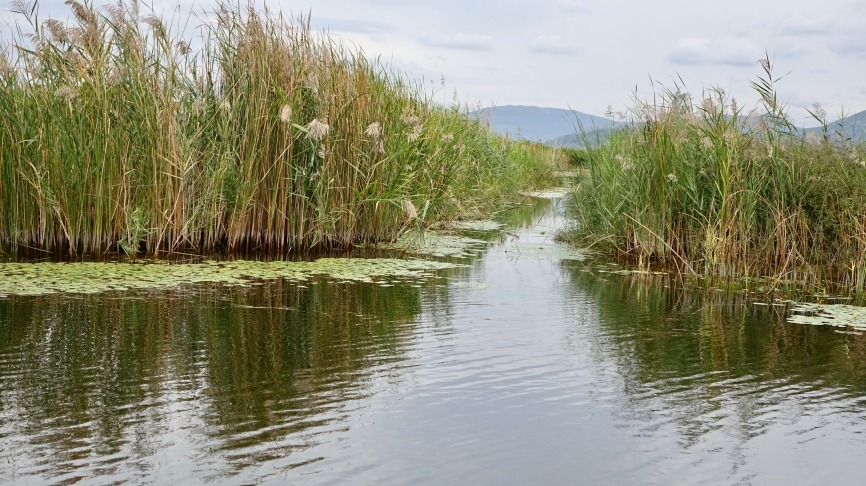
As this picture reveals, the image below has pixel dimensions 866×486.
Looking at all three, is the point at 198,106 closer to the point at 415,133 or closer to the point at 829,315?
the point at 415,133

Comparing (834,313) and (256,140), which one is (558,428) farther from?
(256,140)

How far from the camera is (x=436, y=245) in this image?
8.71 m

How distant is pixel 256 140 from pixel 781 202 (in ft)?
14.3

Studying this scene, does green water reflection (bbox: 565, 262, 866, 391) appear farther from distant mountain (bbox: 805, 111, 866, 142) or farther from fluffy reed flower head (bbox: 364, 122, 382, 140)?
fluffy reed flower head (bbox: 364, 122, 382, 140)

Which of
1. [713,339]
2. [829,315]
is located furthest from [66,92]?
[829,315]

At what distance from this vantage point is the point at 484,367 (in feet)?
13.5

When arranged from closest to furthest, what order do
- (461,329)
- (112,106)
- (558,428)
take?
(558,428) → (461,329) → (112,106)

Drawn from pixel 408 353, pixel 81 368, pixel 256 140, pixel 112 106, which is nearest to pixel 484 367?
pixel 408 353

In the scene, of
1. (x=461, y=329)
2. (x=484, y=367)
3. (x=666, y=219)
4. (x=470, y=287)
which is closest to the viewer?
(x=484, y=367)

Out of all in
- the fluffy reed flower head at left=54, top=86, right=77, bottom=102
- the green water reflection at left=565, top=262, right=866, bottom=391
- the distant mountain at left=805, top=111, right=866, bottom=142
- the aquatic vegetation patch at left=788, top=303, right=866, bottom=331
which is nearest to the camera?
the green water reflection at left=565, top=262, right=866, bottom=391

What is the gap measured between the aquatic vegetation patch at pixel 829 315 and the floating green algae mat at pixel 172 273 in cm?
273

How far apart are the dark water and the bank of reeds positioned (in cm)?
135

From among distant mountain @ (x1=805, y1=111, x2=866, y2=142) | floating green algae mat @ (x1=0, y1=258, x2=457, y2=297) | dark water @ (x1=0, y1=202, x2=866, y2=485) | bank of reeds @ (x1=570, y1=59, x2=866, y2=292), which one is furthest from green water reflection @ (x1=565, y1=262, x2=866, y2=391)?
distant mountain @ (x1=805, y1=111, x2=866, y2=142)

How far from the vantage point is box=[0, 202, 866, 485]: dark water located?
284cm
